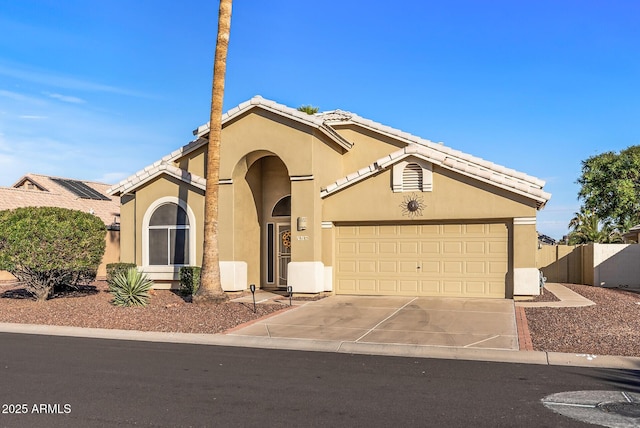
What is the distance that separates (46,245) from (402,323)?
421 inches

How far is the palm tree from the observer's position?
1780 centimetres

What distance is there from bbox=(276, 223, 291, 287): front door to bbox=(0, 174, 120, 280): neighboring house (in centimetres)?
1310

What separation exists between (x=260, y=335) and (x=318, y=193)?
7261 mm

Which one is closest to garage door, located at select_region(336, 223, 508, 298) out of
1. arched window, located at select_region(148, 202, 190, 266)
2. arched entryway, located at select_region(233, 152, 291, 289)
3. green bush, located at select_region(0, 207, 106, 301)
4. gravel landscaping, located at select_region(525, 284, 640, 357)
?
gravel landscaping, located at select_region(525, 284, 640, 357)

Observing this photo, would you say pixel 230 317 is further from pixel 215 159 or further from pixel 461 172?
pixel 461 172

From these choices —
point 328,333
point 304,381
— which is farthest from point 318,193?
point 304,381

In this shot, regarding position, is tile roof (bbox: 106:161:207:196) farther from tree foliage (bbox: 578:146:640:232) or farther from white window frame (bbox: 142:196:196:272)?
tree foliage (bbox: 578:146:640:232)

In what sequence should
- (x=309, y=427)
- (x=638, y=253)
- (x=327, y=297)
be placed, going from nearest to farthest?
(x=309, y=427) < (x=327, y=297) < (x=638, y=253)

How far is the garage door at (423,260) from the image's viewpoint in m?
18.5

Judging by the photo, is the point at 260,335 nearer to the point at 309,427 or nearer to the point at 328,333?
the point at 328,333

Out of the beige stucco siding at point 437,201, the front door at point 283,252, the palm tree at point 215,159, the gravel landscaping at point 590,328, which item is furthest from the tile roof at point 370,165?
the gravel landscaping at point 590,328

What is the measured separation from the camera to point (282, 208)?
21984 millimetres

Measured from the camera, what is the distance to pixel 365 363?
10664mm

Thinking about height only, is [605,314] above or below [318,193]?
below
